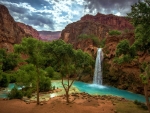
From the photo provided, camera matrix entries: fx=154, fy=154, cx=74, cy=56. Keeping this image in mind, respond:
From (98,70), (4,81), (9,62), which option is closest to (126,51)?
(4,81)

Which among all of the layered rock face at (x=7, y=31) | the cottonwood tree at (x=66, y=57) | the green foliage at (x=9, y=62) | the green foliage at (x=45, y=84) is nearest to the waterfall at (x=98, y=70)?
the green foliage at (x=45, y=84)

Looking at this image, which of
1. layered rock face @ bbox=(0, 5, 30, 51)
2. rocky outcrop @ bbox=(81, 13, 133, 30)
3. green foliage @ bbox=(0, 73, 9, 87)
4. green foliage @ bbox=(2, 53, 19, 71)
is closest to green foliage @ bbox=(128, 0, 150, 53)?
green foliage @ bbox=(0, 73, 9, 87)

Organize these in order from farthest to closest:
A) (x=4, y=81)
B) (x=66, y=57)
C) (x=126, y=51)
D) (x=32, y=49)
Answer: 1. (x=4, y=81)
2. (x=66, y=57)
3. (x=32, y=49)
4. (x=126, y=51)

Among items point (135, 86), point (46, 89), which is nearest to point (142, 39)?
point (46, 89)

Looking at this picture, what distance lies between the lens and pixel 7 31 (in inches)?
2662

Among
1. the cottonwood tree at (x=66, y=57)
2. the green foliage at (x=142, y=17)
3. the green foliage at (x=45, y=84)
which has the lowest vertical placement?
the green foliage at (x=45, y=84)

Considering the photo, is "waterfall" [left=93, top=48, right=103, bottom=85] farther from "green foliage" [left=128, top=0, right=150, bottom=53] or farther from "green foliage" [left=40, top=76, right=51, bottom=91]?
"green foliage" [left=128, top=0, right=150, bottom=53]

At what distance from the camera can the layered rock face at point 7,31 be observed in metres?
62.9

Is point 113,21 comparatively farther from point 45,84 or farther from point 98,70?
point 45,84

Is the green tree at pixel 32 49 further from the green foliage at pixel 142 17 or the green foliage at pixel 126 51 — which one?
the green foliage at pixel 142 17

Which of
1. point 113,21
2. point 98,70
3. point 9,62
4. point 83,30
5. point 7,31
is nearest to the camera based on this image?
point 98,70

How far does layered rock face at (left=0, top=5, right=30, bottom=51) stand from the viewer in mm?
62938

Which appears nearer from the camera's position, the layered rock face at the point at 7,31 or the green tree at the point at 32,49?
the green tree at the point at 32,49

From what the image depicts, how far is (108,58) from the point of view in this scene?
147 feet
